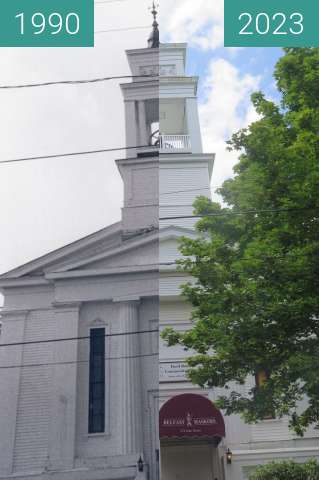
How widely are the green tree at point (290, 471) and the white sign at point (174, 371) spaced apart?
0.57 meters

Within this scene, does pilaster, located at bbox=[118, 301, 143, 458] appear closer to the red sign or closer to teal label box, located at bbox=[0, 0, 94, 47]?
the red sign

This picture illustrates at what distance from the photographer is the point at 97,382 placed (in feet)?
4.20

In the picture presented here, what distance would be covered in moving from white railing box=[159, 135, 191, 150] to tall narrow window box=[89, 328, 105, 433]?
1175 mm

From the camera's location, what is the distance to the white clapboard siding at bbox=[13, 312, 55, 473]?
1188 millimetres

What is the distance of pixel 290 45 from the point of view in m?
2.30

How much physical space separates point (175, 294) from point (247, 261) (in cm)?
63

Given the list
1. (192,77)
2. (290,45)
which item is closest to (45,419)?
(290,45)

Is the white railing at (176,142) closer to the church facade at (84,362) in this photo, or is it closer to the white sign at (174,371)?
the church facade at (84,362)

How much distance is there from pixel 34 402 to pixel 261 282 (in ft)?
4.93

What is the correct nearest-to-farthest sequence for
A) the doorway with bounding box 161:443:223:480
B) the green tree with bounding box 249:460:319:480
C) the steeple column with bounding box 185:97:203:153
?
1. the doorway with bounding box 161:443:223:480
2. the green tree with bounding box 249:460:319:480
3. the steeple column with bounding box 185:97:203:153

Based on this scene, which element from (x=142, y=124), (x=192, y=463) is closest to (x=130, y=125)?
(x=142, y=124)

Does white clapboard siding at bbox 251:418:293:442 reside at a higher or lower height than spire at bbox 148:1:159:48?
lower

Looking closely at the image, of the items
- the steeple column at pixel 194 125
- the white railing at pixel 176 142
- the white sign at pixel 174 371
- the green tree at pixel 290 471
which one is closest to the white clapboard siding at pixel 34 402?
the white sign at pixel 174 371

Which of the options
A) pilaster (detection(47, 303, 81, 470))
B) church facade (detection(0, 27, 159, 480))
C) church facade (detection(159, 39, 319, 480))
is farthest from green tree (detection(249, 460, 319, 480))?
pilaster (detection(47, 303, 81, 470))
